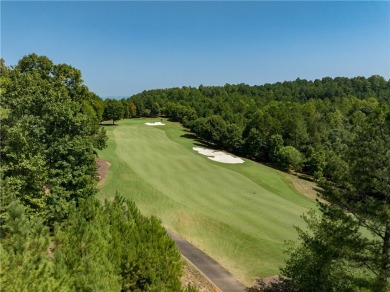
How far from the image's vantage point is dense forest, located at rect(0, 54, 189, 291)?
12414mm

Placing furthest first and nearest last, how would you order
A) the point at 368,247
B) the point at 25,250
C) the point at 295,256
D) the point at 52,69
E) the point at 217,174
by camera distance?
the point at 217,174 → the point at 52,69 → the point at 295,256 → the point at 368,247 → the point at 25,250

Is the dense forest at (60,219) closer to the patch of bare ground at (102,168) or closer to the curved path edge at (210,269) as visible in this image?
the curved path edge at (210,269)

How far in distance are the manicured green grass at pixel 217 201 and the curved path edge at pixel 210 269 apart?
32.0 inches

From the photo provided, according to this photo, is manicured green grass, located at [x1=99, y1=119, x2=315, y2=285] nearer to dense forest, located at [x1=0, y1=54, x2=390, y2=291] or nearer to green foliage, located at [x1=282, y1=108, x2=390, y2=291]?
dense forest, located at [x1=0, y1=54, x2=390, y2=291]

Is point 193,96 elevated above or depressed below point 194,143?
above

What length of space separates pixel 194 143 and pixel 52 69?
40.2 meters

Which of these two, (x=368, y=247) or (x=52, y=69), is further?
(x=52, y=69)

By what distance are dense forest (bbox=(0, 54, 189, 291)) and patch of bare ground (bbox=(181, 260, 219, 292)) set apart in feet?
7.64

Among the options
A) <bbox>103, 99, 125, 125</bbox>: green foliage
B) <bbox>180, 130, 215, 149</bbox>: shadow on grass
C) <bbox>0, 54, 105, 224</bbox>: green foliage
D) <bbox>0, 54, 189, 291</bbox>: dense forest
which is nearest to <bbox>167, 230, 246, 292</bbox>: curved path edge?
<bbox>0, 54, 189, 291</bbox>: dense forest

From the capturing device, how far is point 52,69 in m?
32.2

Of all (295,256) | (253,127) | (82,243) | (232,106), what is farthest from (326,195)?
(232,106)

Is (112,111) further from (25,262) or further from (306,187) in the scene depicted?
(25,262)

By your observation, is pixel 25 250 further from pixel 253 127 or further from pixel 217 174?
pixel 253 127

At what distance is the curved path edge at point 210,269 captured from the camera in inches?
766
